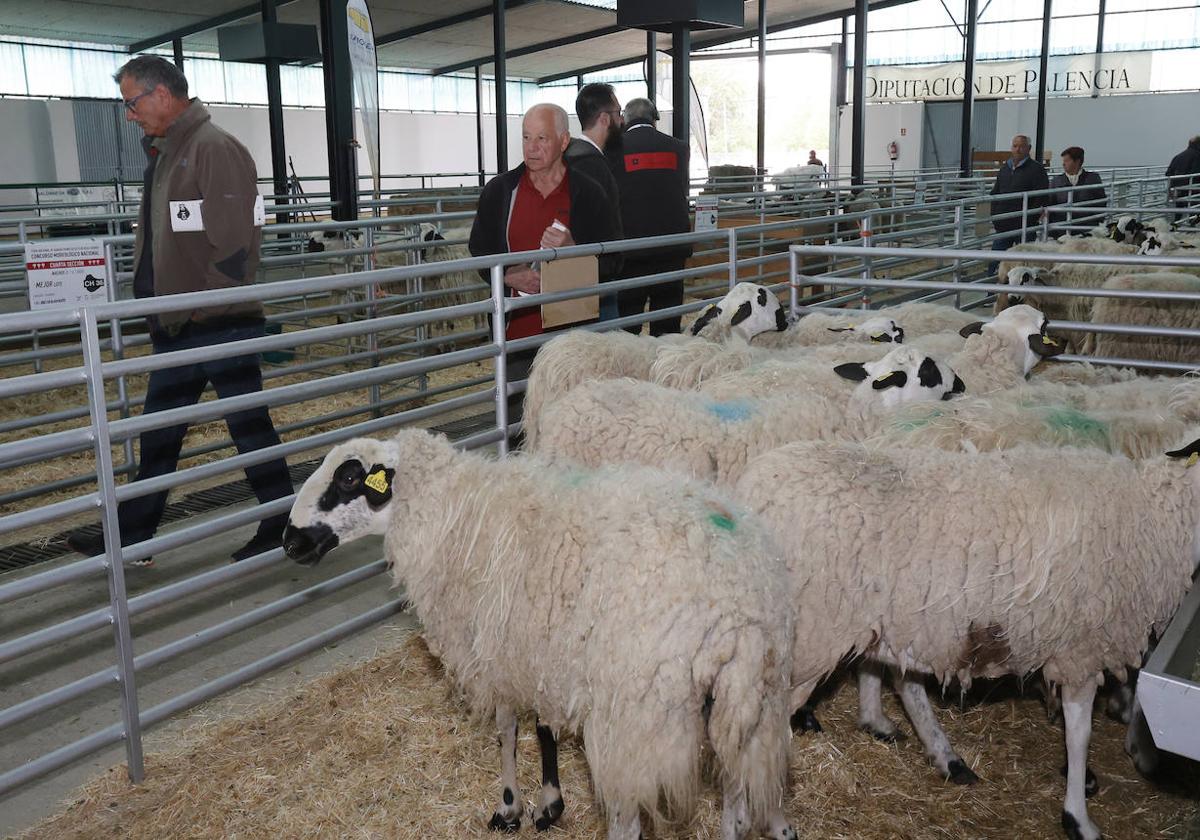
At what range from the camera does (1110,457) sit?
2.99 m

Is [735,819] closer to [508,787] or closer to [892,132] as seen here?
[508,787]

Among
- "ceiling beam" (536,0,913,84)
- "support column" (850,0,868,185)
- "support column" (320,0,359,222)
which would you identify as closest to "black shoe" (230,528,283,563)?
"support column" (320,0,359,222)

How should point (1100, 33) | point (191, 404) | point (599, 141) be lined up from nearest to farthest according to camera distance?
point (191, 404)
point (599, 141)
point (1100, 33)

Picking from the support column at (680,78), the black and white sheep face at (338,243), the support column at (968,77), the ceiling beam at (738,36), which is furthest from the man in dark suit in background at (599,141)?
the ceiling beam at (738,36)

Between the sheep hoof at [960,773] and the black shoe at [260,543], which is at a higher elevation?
the black shoe at [260,543]

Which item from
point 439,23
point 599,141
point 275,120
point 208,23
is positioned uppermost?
point 439,23

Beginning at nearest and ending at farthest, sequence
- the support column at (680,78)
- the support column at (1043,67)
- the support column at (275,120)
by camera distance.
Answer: the support column at (680,78), the support column at (275,120), the support column at (1043,67)

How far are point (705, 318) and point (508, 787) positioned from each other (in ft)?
9.77

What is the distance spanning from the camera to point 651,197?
576 cm

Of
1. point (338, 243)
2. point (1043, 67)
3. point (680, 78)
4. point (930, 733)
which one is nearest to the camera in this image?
point (930, 733)

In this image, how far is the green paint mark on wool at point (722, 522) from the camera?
7.73 feet

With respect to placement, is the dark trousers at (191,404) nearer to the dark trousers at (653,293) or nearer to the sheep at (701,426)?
the sheep at (701,426)

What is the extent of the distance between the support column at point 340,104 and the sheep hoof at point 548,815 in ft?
22.3

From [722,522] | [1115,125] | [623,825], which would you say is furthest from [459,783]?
[1115,125]
